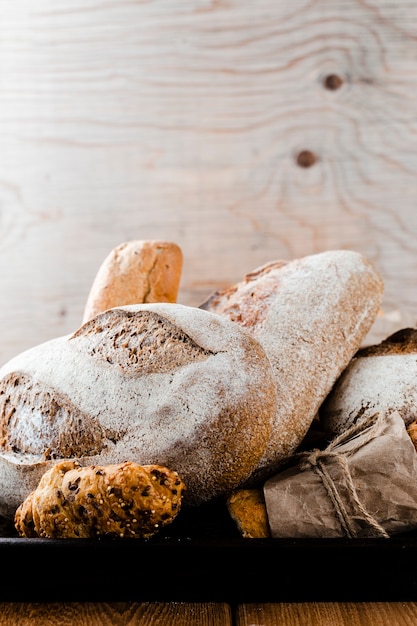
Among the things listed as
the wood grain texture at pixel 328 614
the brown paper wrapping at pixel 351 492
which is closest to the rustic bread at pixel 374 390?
the brown paper wrapping at pixel 351 492

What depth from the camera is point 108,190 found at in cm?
181

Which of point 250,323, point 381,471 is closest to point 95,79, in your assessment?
point 250,323

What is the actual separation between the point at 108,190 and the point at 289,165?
484 mm

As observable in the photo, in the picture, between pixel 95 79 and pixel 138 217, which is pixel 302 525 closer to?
pixel 138 217

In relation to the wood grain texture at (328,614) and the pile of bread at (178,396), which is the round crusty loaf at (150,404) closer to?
the pile of bread at (178,396)

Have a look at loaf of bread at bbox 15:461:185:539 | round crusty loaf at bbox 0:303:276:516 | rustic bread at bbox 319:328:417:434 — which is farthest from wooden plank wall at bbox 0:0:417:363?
loaf of bread at bbox 15:461:185:539

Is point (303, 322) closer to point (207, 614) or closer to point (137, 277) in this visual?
point (137, 277)

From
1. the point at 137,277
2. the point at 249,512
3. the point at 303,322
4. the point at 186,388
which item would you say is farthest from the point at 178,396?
the point at 137,277

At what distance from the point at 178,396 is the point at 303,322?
10.9 inches

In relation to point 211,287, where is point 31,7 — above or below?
above

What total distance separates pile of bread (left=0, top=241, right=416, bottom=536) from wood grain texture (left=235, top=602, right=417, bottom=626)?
0.43 feet

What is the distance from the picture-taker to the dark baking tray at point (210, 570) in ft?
2.30

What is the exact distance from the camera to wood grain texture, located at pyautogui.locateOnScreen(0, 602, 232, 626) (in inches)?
27.3

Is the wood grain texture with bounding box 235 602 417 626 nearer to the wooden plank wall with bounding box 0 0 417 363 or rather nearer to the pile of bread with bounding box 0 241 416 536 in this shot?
the pile of bread with bounding box 0 241 416 536
